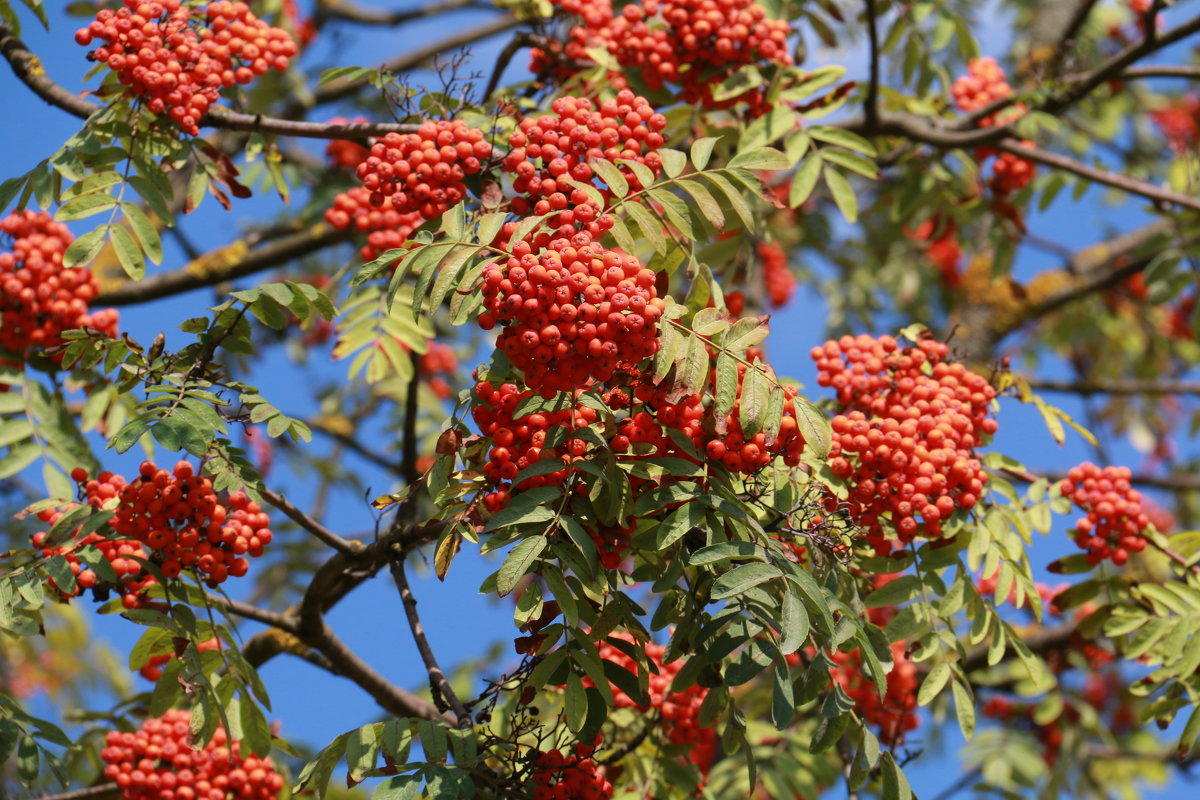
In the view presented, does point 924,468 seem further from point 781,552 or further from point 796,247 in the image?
point 796,247

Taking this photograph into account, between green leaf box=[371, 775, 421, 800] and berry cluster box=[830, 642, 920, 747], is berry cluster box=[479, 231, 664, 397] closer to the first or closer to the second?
green leaf box=[371, 775, 421, 800]

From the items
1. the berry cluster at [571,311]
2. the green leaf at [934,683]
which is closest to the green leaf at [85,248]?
the berry cluster at [571,311]

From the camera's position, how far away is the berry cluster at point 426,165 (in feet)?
10.5

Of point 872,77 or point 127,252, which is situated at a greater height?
point 872,77

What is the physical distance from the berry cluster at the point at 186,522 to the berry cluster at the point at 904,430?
164 cm

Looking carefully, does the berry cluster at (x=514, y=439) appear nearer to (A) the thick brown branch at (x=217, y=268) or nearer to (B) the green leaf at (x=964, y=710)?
(B) the green leaf at (x=964, y=710)

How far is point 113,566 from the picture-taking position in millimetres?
3215

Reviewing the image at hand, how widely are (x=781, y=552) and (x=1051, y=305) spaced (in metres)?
5.12

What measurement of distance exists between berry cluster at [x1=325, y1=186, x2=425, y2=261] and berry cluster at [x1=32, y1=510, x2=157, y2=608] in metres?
1.46

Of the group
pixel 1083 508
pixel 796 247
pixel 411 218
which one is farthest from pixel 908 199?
pixel 796 247

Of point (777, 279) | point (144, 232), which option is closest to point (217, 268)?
point (144, 232)

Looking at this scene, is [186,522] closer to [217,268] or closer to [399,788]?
[399,788]

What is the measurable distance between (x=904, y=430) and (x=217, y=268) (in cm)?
365

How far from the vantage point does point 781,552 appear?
2.64 m
